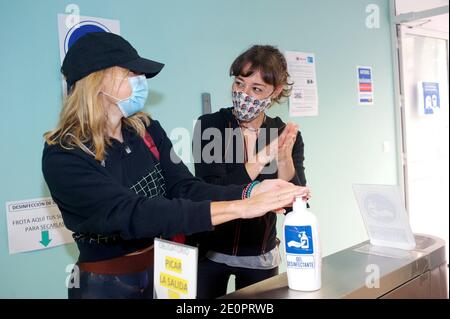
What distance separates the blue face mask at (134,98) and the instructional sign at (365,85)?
94.1 inches

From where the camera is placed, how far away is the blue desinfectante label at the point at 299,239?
96cm

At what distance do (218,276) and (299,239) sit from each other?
0.58m

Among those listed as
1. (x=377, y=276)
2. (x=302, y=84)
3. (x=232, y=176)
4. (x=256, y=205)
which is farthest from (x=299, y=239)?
(x=302, y=84)

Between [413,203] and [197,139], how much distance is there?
2784 mm

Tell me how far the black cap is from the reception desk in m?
0.66

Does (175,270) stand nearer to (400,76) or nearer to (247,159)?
(247,159)

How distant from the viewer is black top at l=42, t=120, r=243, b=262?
3.34 feet

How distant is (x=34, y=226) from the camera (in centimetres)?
179

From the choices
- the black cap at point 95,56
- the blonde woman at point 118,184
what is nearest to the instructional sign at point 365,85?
the blonde woman at point 118,184

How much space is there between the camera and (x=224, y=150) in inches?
63.2

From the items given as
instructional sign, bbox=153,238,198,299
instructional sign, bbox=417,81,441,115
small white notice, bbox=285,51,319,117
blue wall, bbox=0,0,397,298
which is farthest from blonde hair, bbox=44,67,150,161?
instructional sign, bbox=417,81,441,115
